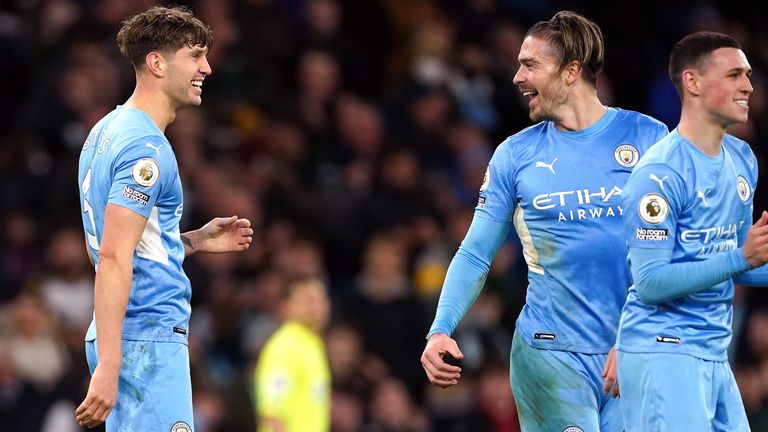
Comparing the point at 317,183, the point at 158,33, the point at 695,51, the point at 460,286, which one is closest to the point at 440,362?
the point at 460,286

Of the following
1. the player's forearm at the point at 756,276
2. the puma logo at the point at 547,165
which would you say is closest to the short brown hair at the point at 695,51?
the puma logo at the point at 547,165

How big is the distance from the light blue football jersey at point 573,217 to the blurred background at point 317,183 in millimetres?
3930

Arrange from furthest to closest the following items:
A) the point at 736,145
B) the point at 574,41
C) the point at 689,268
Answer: the point at 574,41, the point at 736,145, the point at 689,268

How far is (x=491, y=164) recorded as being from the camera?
639cm

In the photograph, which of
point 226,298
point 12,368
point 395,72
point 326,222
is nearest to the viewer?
point 12,368

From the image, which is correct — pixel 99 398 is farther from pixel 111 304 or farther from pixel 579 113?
pixel 579 113

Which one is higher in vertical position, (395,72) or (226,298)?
(395,72)

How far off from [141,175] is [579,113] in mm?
2026

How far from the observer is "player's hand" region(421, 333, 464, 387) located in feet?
19.1

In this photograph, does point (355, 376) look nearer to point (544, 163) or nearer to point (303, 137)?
point (303, 137)

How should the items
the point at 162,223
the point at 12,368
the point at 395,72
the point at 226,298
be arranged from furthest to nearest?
1. the point at 395,72
2. the point at 226,298
3. the point at 12,368
4. the point at 162,223

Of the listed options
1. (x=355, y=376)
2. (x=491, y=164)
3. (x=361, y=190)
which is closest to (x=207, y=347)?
(x=355, y=376)

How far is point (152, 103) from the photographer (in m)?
5.85

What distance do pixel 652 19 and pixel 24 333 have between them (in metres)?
8.39
